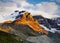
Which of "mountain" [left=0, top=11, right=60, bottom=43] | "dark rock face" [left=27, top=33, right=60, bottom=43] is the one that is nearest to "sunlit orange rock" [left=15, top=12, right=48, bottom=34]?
"mountain" [left=0, top=11, right=60, bottom=43]

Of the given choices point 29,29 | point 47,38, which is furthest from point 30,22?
point 47,38

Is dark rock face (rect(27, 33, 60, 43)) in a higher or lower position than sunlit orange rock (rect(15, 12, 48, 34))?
lower

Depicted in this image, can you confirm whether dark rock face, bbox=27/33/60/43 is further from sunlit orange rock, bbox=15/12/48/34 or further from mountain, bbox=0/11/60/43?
sunlit orange rock, bbox=15/12/48/34

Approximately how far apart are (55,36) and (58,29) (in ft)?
1.32

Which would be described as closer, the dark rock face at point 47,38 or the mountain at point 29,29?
the mountain at point 29,29

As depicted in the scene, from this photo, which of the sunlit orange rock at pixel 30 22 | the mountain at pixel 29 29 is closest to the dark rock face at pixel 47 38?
the mountain at pixel 29 29

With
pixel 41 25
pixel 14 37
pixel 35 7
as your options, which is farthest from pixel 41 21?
pixel 14 37

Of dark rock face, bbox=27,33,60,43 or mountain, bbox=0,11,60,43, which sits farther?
dark rock face, bbox=27,33,60,43

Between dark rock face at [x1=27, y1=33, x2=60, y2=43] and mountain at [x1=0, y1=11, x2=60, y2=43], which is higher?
mountain at [x1=0, y1=11, x2=60, y2=43]

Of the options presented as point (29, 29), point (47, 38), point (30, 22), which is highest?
point (30, 22)

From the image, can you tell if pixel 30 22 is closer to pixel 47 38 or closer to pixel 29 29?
pixel 29 29

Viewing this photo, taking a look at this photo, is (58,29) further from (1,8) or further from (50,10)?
(1,8)

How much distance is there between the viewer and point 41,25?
31.4ft

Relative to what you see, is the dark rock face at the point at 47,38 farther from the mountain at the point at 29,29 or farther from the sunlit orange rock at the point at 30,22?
the sunlit orange rock at the point at 30,22
